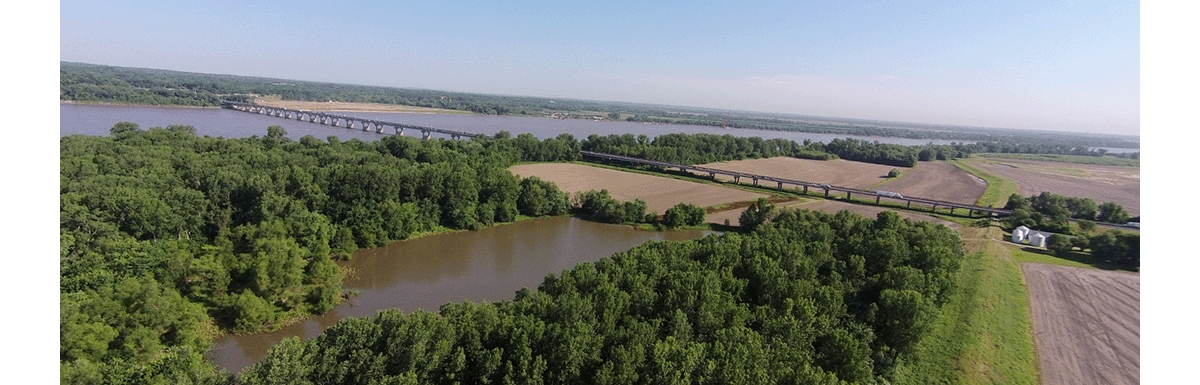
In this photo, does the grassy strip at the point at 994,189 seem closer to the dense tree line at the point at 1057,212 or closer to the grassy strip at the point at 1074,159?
the dense tree line at the point at 1057,212

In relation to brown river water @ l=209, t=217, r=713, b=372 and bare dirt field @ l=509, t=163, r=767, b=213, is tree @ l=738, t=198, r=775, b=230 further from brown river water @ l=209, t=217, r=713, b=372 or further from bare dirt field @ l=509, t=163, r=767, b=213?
bare dirt field @ l=509, t=163, r=767, b=213

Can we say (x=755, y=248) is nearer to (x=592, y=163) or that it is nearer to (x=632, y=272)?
(x=632, y=272)

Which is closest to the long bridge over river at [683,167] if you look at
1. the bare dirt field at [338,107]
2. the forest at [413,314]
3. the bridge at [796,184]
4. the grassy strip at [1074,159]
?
the bridge at [796,184]

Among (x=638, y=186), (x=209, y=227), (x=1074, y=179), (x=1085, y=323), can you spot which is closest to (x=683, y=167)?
(x=638, y=186)

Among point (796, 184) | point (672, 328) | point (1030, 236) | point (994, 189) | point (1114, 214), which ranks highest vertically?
point (796, 184)

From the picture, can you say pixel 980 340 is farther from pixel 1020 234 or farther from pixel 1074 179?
pixel 1074 179

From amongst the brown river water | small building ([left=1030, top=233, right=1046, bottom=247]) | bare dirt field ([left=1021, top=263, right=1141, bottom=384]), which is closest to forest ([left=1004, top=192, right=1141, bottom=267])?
small building ([left=1030, top=233, right=1046, bottom=247])
